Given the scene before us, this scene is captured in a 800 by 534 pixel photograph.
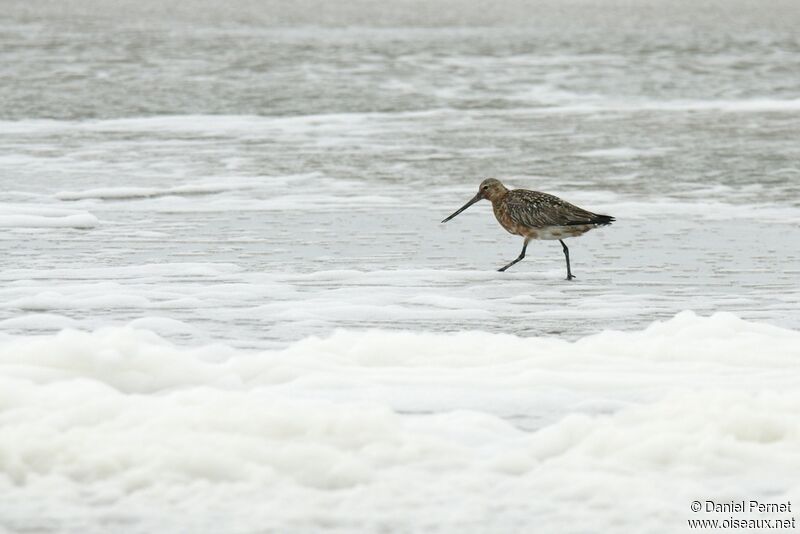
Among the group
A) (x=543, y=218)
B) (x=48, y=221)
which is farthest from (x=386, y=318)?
(x=48, y=221)

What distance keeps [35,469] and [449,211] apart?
8.02 m

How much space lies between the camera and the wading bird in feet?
34.2

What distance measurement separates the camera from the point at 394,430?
6.20 metres

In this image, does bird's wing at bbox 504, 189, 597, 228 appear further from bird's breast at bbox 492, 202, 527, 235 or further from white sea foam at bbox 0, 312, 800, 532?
white sea foam at bbox 0, 312, 800, 532

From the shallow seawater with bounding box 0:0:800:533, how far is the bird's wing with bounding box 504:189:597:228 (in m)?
0.40

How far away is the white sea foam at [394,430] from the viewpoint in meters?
5.45

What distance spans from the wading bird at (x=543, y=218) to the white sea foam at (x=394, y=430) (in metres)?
→ 2.62

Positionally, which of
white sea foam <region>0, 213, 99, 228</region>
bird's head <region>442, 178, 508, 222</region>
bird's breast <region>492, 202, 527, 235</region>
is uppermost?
bird's head <region>442, 178, 508, 222</region>

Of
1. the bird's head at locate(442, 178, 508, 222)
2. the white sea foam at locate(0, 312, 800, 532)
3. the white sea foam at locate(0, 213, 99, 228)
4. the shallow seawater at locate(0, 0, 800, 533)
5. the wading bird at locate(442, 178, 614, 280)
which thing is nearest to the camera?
the white sea foam at locate(0, 312, 800, 532)

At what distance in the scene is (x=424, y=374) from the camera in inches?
287

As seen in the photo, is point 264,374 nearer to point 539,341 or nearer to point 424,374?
point 424,374

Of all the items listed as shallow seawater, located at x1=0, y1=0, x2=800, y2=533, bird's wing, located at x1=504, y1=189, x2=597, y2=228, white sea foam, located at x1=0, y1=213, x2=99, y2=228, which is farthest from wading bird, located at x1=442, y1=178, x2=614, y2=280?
white sea foam, located at x1=0, y1=213, x2=99, y2=228

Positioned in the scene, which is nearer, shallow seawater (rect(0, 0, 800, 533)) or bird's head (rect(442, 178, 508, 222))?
shallow seawater (rect(0, 0, 800, 533))

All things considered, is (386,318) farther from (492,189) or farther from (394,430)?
(492,189)
